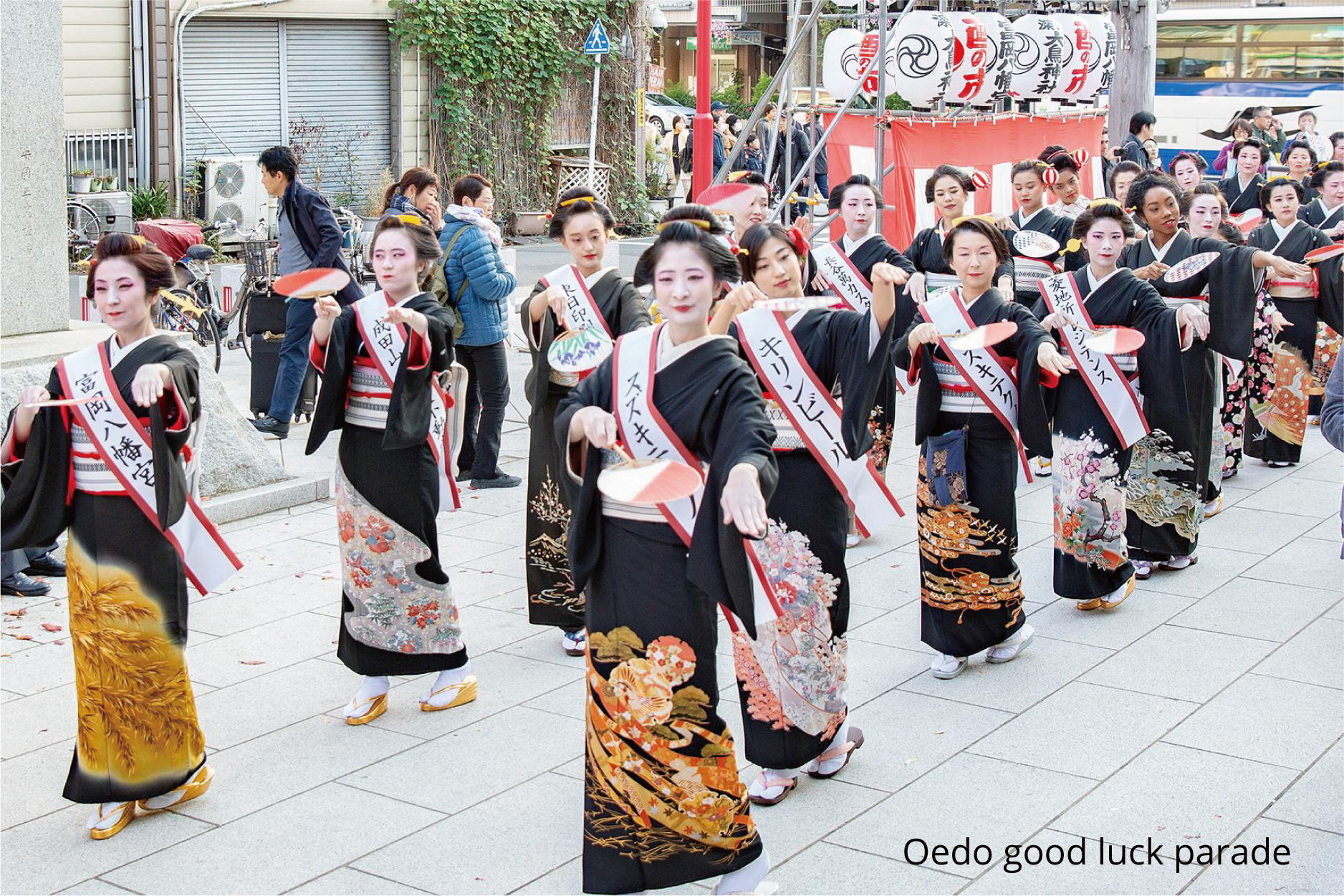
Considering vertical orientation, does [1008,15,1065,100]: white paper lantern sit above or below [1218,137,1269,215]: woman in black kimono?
above

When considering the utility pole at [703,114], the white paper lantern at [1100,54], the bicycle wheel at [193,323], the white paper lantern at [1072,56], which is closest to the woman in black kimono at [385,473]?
the utility pole at [703,114]

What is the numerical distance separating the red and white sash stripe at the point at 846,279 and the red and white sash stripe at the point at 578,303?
5.68ft

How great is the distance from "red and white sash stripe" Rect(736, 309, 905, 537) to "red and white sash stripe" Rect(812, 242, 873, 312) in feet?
8.24

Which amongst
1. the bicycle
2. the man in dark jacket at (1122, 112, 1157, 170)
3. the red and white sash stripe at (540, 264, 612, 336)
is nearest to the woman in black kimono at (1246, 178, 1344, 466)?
the red and white sash stripe at (540, 264, 612, 336)

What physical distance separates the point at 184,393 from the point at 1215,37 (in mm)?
20855

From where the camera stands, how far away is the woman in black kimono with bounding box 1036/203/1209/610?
5.98 m

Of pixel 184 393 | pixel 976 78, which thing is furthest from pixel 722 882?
pixel 976 78

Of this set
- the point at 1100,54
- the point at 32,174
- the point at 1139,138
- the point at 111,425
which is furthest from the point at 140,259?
the point at 1100,54

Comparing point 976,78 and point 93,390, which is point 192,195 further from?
point 93,390

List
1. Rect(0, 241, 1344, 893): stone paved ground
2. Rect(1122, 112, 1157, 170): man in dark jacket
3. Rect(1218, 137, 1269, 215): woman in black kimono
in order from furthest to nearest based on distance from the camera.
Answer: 1. Rect(1122, 112, 1157, 170): man in dark jacket
2. Rect(1218, 137, 1269, 215): woman in black kimono
3. Rect(0, 241, 1344, 893): stone paved ground

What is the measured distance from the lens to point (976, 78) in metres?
12.8

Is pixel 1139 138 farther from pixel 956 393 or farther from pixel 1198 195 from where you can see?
pixel 956 393

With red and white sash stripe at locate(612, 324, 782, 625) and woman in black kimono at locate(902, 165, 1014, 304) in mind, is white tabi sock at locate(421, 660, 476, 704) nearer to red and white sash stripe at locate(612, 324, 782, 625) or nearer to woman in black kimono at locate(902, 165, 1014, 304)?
red and white sash stripe at locate(612, 324, 782, 625)

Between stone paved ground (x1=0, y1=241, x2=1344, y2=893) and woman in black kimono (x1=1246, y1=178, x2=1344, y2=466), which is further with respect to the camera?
woman in black kimono (x1=1246, y1=178, x2=1344, y2=466)
